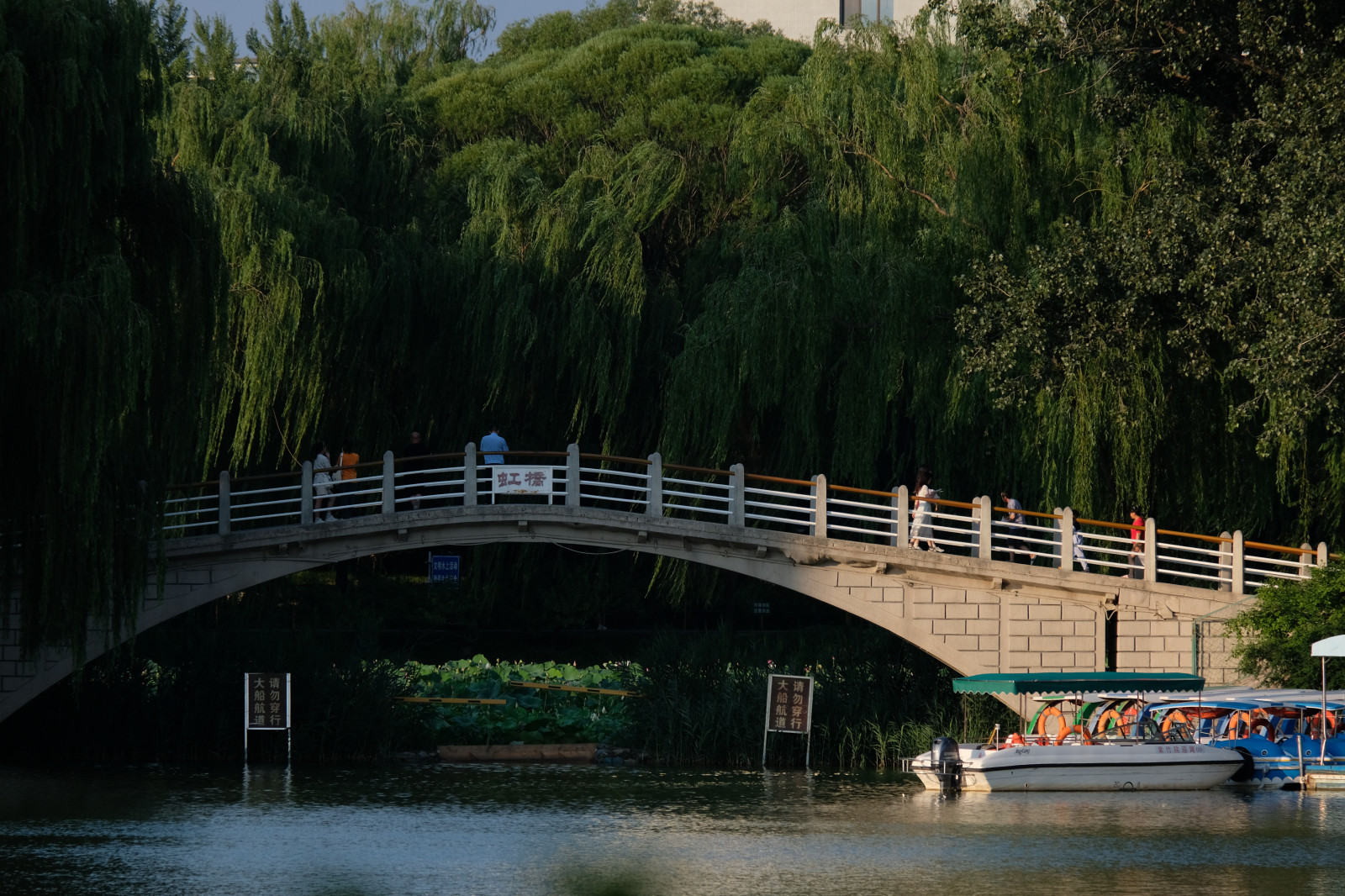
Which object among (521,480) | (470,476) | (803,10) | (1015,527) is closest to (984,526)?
(1015,527)

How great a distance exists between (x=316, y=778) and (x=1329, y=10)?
1663cm

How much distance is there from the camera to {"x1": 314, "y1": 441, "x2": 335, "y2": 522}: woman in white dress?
1051 inches

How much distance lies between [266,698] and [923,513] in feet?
32.9

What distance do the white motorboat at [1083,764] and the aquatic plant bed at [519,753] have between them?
577 centimetres

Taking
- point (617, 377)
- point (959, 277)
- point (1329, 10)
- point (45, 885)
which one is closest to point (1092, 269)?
point (959, 277)

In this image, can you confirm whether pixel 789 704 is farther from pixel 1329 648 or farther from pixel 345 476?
pixel 345 476

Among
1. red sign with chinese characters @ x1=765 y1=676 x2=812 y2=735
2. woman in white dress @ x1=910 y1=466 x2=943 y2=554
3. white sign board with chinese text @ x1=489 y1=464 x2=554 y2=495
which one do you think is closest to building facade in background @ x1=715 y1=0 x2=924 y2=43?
woman in white dress @ x1=910 y1=466 x2=943 y2=554

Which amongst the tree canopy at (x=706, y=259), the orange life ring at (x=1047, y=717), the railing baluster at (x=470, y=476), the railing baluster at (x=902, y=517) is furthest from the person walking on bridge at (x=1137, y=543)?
the railing baluster at (x=470, y=476)

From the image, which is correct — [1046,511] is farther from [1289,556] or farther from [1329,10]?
[1329,10]

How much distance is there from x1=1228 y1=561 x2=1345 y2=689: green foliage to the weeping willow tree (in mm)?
15107

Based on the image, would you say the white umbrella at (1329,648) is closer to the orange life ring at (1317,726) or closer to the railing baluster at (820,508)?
the orange life ring at (1317,726)

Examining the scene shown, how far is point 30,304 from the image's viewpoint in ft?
61.8

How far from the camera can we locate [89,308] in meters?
19.2

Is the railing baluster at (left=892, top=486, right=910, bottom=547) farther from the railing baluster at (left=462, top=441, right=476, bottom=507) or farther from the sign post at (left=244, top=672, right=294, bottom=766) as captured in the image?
the sign post at (left=244, top=672, right=294, bottom=766)
